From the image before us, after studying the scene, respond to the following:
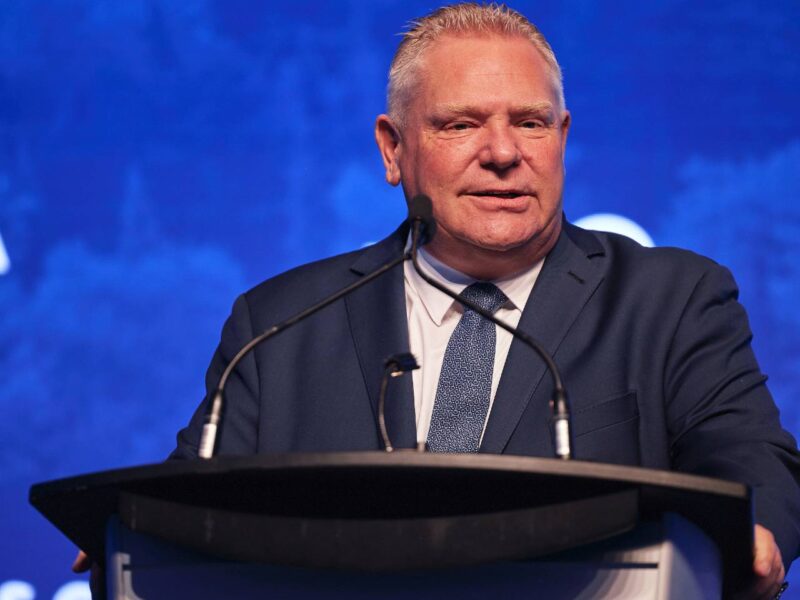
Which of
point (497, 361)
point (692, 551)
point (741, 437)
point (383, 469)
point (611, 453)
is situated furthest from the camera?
point (497, 361)

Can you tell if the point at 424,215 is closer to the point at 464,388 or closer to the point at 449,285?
the point at 464,388

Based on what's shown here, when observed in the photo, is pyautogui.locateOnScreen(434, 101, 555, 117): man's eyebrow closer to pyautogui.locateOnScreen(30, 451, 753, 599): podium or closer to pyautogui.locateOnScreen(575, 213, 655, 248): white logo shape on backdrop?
pyautogui.locateOnScreen(575, 213, 655, 248): white logo shape on backdrop

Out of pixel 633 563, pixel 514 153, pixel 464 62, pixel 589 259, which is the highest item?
pixel 464 62

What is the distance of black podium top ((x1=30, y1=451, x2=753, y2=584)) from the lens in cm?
88

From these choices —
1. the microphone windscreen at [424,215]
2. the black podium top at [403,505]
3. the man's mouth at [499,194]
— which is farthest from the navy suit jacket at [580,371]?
the black podium top at [403,505]

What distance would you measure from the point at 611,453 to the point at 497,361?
0.86ft

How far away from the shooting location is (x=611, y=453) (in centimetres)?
168

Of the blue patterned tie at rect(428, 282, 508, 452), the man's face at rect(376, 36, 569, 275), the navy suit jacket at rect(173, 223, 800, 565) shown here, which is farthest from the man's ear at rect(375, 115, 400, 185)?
the blue patterned tie at rect(428, 282, 508, 452)

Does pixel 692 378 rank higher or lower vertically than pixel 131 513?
higher

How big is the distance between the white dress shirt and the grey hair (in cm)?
31

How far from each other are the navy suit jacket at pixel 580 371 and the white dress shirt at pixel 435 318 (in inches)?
1.4

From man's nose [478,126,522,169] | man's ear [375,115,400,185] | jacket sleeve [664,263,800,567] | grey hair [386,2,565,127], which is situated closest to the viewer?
jacket sleeve [664,263,800,567]

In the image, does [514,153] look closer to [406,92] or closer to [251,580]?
[406,92]

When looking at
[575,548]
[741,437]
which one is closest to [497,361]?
[741,437]
